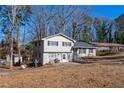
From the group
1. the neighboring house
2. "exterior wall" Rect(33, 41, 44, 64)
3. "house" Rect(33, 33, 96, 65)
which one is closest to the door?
"house" Rect(33, 33, 96, 65)

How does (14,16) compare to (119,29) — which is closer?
(14,16)

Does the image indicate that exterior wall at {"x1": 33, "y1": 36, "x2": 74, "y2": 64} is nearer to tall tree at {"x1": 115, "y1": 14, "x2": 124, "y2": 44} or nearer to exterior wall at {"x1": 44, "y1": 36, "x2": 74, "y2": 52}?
exterior wall at {"x1": 44, "y1": 36, "x2": 74, "y2": 52}

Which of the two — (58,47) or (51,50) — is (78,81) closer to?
(51,50)

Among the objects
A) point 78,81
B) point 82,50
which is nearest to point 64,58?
point 82,50

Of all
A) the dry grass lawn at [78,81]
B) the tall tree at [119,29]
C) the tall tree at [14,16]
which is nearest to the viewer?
the dry grass lawn at [78,81]

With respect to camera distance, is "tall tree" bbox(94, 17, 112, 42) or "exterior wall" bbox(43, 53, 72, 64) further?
"tall tree" bbox(94, 17, 112, 42)

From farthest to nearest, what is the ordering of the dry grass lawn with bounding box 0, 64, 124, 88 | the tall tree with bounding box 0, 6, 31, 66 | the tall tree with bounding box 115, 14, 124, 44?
1. the tall tree with bounding box 115, 14, 124, 44
2. the tall tree with bounding box 0, 6, 31, 66
3. the dry grass lawn with bounding box 0, 64, 124, 88

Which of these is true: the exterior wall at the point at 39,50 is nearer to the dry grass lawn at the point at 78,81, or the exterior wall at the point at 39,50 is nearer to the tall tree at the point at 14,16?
the tall tree at the point at 14,16

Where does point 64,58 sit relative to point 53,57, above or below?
below

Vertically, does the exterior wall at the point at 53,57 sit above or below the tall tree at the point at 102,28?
below

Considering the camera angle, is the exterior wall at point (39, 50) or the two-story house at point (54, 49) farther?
the exterior wall at point (39, 50)

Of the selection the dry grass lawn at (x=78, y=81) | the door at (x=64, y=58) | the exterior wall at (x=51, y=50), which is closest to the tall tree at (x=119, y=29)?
the exterior wall at (x=51, y=50)

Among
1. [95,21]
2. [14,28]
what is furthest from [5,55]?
[95,21]
